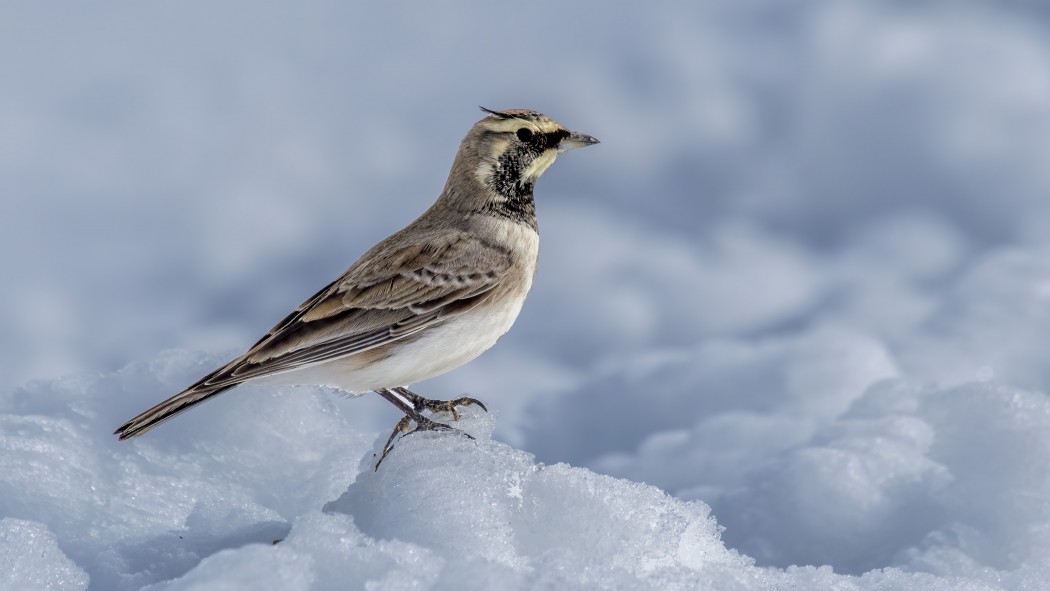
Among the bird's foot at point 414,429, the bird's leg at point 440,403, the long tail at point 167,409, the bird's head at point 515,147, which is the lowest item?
the long tail at point 167,409

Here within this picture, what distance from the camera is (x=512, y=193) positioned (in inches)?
285

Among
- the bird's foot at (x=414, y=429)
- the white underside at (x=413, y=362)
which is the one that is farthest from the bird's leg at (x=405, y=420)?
the white underside at (x=413, y=362)

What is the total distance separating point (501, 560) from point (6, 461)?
3420 millimetres

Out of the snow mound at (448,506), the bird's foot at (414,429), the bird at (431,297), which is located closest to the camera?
the snow mound at (448,506)

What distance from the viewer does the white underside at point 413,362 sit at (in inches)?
259

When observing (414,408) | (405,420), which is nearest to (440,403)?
(414,408)

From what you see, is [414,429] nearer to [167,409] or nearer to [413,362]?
[413,362]

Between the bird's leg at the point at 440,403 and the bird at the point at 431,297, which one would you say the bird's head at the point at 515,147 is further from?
the bird's leg at the point at 440,403

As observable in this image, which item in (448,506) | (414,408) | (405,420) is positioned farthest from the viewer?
(414,408)

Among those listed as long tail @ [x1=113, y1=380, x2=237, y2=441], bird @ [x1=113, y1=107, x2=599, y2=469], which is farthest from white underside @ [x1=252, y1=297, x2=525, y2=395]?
long tail @ [x1=113, y1=380, x2=237, y2=441]

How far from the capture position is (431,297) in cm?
673

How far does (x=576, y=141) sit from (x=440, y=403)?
71.9 inches

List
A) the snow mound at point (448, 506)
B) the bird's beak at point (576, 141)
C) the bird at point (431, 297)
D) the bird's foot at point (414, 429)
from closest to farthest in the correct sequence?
the snow mound at point (448, 506), the bird at point (431, 297), the bird's foot at point (414, 429), the bird's beak at point (576, 141)

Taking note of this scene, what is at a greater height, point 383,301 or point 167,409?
point 383,301
